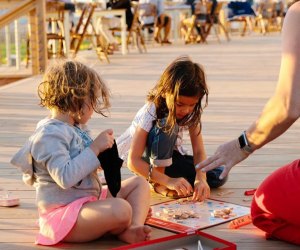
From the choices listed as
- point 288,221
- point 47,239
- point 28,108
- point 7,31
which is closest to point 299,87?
point 288,221

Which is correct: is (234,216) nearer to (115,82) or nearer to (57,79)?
(57,79)

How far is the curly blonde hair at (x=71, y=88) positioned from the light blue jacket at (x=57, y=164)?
0.07 meters

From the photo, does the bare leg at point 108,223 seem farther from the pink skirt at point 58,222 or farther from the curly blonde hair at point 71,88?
the curly blonde hair at point 71,88

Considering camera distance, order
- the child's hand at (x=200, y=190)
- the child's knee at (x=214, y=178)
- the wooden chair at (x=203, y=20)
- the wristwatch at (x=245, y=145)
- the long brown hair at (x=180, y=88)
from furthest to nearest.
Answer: the wooden chair at (x=203, y=20) < the child's knee at (x=214, y=178) < the child's hand at (x=200, y=190) < the long brown hair at (x=180, y=88) < the wristwatch at (x=245, y=145)

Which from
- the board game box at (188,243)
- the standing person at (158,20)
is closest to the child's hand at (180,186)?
the board game box at (188,243)

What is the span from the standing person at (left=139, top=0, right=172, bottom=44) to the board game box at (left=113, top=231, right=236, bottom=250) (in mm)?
14337

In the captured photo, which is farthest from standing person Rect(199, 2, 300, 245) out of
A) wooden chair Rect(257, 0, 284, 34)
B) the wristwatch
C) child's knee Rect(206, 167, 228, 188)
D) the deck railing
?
wooden chair Rect(257, 0, 284, 34)

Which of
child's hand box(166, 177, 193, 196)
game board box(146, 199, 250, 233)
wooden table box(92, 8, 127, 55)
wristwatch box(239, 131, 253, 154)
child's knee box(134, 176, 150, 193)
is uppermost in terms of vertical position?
wristwatch box(239, 131, 253, 154)

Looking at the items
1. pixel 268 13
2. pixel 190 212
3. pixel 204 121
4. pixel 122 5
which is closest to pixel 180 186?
pixel 190 212

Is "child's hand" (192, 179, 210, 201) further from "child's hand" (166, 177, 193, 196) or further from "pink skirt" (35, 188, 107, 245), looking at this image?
"pink skirt" (35, 188, 107, 245)

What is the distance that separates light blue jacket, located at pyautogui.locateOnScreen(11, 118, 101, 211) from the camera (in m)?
2.44

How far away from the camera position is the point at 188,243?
238 centimetres

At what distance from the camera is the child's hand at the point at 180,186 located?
309 centimetres

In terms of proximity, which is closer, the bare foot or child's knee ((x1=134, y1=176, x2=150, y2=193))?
the bare foot
